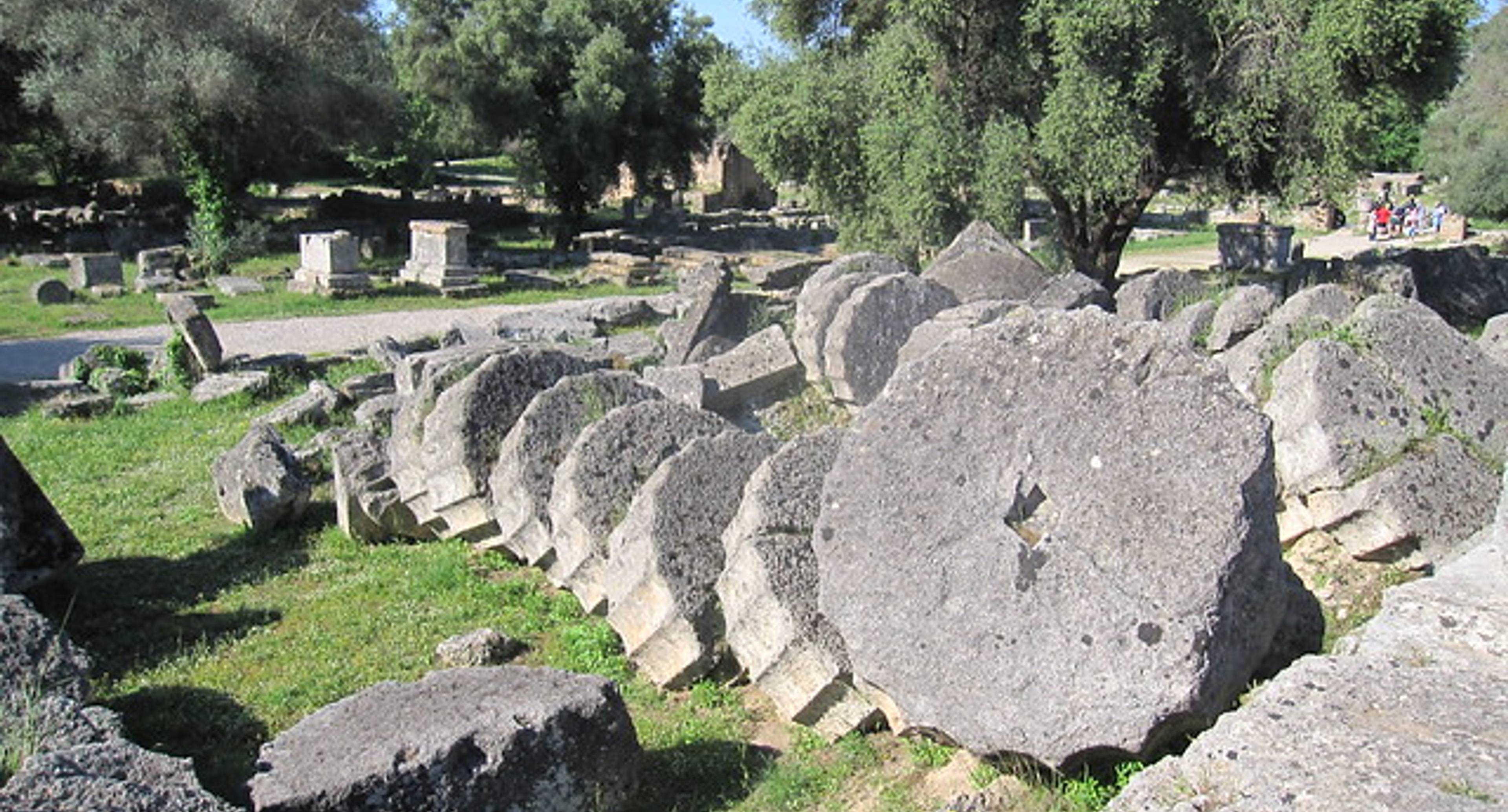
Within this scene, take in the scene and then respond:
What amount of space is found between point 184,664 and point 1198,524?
4751 millimetres

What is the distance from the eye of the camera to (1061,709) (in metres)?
4.46

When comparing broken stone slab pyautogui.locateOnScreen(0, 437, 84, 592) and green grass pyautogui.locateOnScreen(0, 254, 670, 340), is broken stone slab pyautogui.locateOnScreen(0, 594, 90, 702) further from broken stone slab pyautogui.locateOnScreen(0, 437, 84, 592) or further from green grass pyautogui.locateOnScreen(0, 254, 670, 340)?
green grass pyautogui.locateOnScreen(0, 254, 670, 340)

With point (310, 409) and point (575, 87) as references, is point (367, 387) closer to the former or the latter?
point (310, 409)

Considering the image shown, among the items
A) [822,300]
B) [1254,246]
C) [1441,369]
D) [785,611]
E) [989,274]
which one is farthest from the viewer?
[1254,246]

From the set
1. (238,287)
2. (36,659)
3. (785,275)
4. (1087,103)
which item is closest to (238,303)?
(238,287)

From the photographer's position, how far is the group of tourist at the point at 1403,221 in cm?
3462

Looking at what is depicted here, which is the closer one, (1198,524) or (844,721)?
(1198,524)

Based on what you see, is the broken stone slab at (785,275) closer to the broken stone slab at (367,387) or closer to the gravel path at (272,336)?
the gravel path at (272,336)

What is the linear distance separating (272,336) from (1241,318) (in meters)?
12.0

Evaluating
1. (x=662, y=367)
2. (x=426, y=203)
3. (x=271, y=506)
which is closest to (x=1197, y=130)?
(x=662, y=367)

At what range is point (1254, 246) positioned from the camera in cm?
2188

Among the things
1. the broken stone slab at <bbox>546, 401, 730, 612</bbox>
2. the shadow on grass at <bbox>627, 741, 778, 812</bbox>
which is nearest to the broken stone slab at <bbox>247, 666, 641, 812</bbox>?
the shadow on grass at <bbox>627, 741, 778, 812</bbox>

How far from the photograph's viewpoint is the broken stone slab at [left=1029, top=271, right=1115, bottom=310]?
37.0ft

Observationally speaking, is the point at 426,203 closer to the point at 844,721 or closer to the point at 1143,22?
the point at 1143,22
